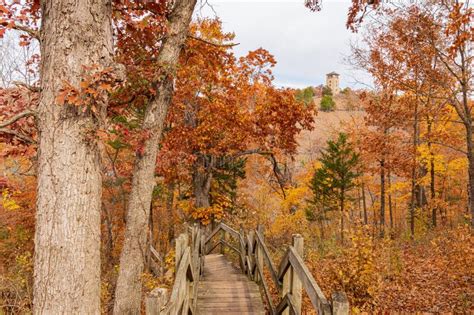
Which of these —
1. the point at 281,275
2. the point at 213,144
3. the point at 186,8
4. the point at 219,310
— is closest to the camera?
the point at 281,275

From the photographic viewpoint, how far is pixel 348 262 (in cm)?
702

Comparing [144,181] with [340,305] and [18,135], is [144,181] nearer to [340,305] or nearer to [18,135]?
[18,135]

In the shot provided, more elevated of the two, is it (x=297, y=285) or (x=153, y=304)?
(x=153, y=304)

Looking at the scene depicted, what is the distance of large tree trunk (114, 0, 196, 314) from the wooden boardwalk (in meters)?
1.44

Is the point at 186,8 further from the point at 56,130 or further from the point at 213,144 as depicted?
the point at 213,144

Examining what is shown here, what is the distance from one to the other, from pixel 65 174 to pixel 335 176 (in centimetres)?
2308

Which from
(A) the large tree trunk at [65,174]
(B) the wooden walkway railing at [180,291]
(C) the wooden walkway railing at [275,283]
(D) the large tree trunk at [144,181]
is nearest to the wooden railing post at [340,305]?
(C) the wooden walkway railing at [275,283]

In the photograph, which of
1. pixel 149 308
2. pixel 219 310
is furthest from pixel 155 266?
pixel 149 308

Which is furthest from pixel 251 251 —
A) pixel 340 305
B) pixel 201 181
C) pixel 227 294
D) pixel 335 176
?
pixel 335 176

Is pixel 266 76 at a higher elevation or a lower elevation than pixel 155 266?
higher

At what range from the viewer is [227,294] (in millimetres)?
6918

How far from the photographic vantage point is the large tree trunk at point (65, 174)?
→ 3.12 meters

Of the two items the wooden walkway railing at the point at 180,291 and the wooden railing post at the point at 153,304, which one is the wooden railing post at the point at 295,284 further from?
the wooden railing post at the point at 153,304

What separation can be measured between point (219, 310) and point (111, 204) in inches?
664
